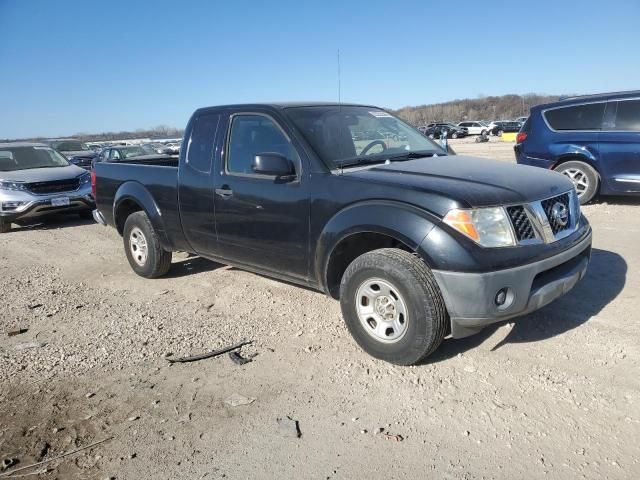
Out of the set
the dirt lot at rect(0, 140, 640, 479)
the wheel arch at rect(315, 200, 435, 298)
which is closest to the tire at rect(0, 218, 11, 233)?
the dirt lot at rect(0, 140, 640, 479)

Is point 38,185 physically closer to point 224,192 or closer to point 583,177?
point 224,192

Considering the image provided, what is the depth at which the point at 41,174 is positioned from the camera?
10.1 metres

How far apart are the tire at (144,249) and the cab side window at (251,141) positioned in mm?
1616

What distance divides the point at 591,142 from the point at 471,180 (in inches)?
250

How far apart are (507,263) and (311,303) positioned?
223 centimetres

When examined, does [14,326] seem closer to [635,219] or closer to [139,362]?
[139,362]

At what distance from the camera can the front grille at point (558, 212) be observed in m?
3.54

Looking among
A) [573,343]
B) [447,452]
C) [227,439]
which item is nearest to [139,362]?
[227,439]

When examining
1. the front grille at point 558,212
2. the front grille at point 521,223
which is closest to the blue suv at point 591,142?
the front grille at point 558,212

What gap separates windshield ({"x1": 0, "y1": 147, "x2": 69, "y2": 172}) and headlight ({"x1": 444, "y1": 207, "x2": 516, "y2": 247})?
10.2 meters

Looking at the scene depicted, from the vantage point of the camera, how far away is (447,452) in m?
2.70

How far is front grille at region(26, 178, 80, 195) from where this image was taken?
9.80 meters

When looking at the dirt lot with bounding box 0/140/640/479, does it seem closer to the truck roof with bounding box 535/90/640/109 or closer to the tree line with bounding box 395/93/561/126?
the truck roof with bounding box 535/90/640/109

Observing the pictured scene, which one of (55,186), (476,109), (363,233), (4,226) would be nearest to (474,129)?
(55,186)
